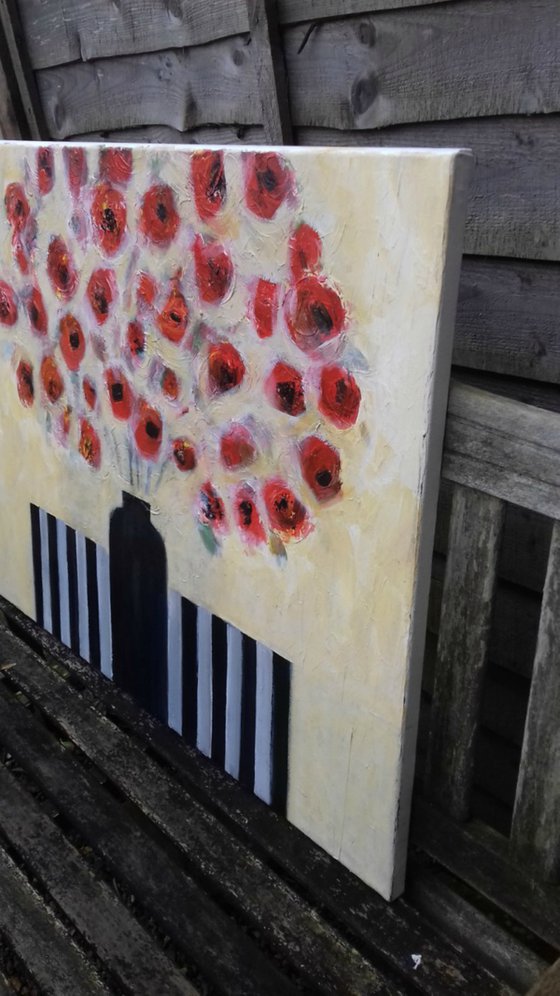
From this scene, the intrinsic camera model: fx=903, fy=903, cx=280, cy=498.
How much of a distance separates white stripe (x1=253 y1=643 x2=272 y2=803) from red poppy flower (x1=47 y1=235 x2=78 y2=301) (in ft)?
2.29

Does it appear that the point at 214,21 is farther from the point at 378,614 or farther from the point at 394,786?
the point at 394,786

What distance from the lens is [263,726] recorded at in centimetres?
138

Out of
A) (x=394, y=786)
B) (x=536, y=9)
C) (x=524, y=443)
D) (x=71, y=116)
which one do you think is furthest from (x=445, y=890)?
(x=71, y=116)

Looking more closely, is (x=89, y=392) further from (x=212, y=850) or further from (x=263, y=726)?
(x=212, y=850)

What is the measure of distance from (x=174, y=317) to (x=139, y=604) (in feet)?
1.72

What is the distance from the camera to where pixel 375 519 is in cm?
111

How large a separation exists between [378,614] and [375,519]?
0.12m

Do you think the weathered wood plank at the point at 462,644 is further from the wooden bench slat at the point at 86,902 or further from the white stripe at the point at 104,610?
the white stripe at the point at 104,610

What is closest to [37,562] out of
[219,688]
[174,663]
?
[174,663]

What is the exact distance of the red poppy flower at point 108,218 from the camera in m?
1.38

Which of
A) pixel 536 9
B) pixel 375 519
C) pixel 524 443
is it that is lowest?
pixel 375 519

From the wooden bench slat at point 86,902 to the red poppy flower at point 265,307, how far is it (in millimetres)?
796

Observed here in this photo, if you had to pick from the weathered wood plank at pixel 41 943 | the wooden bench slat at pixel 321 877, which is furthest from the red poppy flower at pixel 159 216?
the weathered wood plank at pixel 41 943

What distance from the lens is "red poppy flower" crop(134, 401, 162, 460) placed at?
1.44 metres
